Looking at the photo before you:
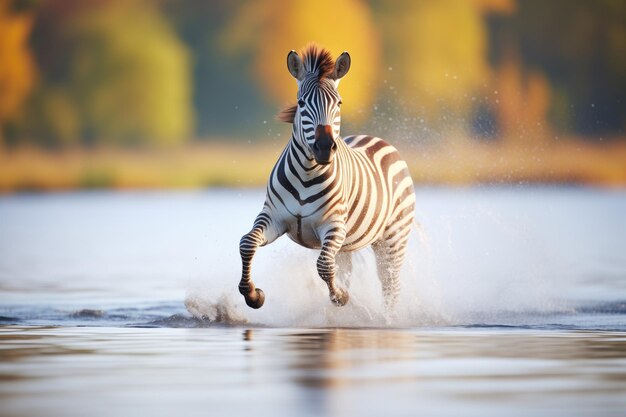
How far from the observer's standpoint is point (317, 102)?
434 inches

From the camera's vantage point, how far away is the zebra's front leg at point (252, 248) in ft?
36.7

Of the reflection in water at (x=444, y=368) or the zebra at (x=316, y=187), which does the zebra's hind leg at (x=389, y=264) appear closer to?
the zebra at (x=316, y=187)

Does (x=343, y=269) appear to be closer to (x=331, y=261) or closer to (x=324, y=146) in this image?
(x=331, y=261)

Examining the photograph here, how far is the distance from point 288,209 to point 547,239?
1672 cm

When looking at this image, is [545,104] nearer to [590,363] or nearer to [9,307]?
[9,307]

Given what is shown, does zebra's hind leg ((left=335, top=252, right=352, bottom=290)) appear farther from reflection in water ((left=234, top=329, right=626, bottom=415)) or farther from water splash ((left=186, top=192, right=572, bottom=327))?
reflection in water ((left=234, top=329, right=626, bottom=415))

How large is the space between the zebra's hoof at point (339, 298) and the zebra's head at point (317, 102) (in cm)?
113

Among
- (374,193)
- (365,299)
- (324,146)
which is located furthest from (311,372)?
(365,299)

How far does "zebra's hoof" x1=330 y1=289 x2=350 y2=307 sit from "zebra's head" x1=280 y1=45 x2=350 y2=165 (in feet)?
3.71

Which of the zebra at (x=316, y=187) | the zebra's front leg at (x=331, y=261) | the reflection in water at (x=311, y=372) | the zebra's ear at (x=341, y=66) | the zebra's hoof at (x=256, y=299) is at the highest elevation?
the zebra's ear at (x=341, y=66)

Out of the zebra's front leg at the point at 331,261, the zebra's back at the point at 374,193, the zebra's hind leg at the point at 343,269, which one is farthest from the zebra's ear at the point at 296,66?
the zebra's hind leg at the point at 343,269

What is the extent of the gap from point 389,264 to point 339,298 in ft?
6.19

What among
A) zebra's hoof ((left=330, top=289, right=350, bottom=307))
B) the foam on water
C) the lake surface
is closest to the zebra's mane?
zebra's hoof ((left=330, top=289, right=350, bottom=307))

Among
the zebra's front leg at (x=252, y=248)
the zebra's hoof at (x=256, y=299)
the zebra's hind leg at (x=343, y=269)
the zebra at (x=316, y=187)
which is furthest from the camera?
the zebra's hind leg at (x=343, y=269)
